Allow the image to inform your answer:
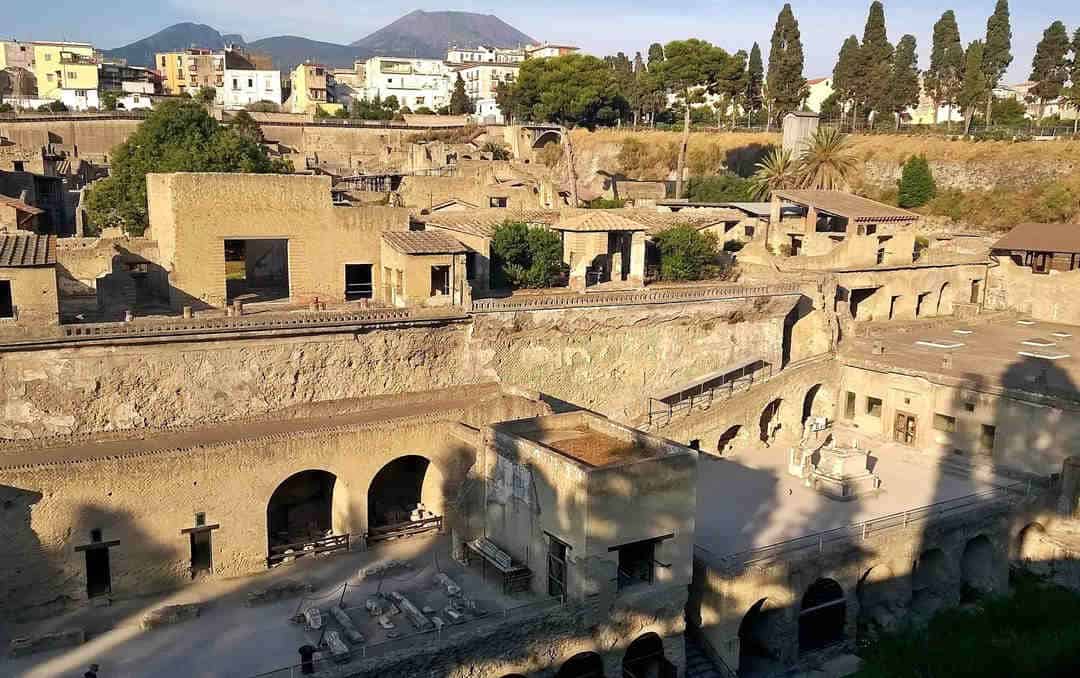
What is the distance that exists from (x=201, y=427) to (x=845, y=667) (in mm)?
16918

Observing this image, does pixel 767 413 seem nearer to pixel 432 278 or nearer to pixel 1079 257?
pixel 432 278

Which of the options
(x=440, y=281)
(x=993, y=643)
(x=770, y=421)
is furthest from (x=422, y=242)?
(x=993, y=643)

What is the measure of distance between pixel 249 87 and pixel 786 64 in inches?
2271

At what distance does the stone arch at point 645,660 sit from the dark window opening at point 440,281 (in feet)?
45.6

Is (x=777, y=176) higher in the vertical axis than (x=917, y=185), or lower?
higher

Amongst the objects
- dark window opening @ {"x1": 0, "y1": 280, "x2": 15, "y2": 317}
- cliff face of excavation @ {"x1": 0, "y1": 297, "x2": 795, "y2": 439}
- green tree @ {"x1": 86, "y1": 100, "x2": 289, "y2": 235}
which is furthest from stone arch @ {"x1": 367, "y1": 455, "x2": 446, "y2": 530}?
green tree @ {"x1": 86, "y1": 100, "x2": 289, "y2": 235}

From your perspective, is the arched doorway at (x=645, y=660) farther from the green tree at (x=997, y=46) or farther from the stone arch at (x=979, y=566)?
the green tree at (x=997, y=46)

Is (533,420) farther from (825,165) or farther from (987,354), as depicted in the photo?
(825,165)

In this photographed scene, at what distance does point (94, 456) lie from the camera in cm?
1917

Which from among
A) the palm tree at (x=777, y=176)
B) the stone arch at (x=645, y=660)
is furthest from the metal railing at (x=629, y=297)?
the palm tree at (x=777, y=176)

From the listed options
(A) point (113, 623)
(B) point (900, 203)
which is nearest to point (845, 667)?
(A) point (113, 623)

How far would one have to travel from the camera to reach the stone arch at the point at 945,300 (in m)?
40.5

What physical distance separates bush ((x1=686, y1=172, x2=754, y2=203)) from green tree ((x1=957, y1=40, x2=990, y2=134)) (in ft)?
46.7

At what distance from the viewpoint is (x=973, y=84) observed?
56.1 m
